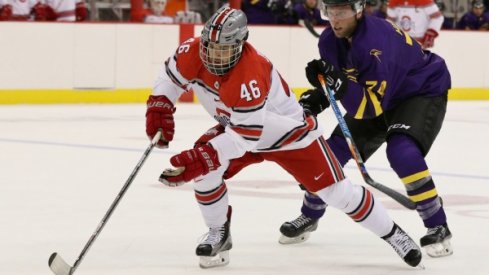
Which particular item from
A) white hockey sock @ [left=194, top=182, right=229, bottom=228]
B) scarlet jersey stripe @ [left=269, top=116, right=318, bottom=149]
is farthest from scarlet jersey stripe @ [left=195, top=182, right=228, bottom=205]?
scarlet jersey stripe @ [left=269, top=116, right=318, bottom=149]

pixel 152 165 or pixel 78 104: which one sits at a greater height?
pixel 152 165

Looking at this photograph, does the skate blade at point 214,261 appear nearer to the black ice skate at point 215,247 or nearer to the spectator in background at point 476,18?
the black ice skate at point 215,247

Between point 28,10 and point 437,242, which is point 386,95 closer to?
point 437,242

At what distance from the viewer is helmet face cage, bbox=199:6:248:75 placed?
3.80m

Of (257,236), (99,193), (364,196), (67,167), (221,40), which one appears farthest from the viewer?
(67,167)

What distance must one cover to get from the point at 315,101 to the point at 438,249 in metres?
0.69

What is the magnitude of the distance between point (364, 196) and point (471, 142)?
4740 millimetres

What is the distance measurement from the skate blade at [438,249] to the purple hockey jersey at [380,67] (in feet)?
1.67

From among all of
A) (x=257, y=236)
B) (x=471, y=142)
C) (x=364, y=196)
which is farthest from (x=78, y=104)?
(x=364, y=196)

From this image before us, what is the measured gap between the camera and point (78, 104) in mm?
10922

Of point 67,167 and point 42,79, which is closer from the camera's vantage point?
point 67,167

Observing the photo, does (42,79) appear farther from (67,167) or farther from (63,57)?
(67,167)

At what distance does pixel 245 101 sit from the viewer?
3.75 meters

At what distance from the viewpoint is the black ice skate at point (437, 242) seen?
439 centimetres
